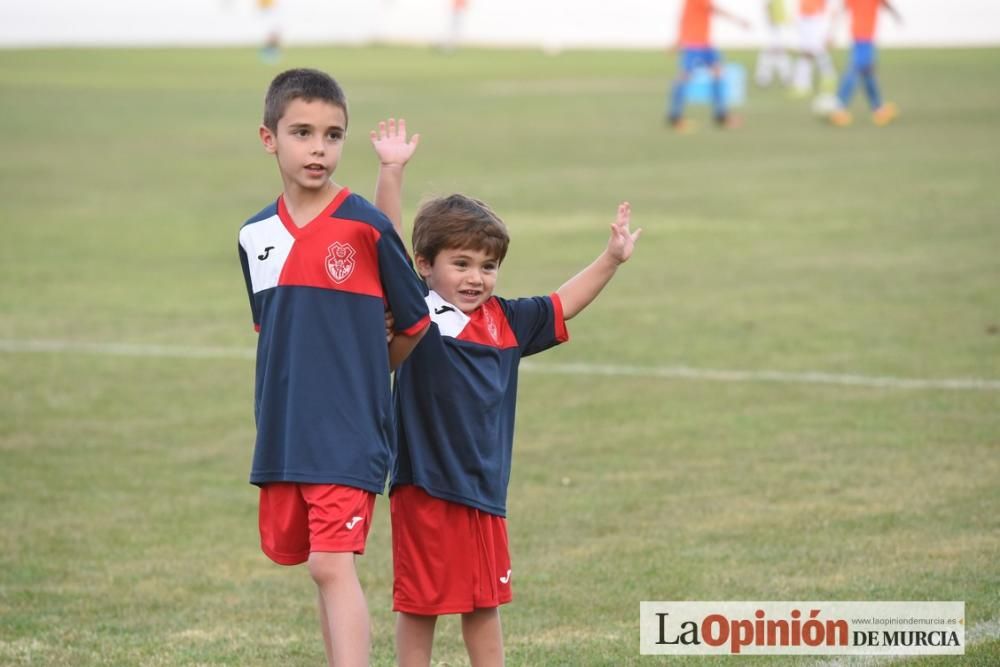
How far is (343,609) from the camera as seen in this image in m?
4.39

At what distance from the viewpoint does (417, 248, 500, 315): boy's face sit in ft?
15.2

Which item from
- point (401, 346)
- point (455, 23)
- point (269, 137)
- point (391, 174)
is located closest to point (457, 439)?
point (401, 346)

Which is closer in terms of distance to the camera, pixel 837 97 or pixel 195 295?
pixel 195 295

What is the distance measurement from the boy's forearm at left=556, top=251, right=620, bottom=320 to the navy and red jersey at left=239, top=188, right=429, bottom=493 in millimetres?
509

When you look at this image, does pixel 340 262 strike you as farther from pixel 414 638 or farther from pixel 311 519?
pixel 414 638

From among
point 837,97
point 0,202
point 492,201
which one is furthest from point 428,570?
point 837,97

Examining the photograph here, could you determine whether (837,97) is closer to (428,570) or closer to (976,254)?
(976,254)

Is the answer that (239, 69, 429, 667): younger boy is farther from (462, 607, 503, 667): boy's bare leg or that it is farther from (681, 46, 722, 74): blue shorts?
(681, 46, 722, 74): blue shorts

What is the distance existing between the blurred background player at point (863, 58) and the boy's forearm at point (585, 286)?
2069cm

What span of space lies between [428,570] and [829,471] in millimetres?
3449

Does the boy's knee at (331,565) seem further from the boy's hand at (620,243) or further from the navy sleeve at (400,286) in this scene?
the boy's hand at (620,243)

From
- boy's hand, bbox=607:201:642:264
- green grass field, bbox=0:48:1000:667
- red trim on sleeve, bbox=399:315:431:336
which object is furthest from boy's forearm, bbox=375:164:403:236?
green grass field, bbox=0:48:1000:667

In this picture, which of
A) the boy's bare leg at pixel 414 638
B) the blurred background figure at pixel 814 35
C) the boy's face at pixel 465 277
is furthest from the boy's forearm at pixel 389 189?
the blurred background figure at pixel 814 35

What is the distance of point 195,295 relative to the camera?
1273 centimetres
